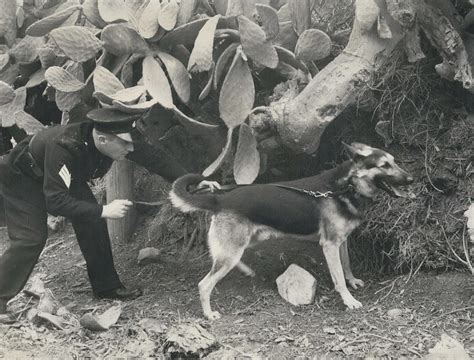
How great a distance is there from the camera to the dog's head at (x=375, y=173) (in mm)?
4926

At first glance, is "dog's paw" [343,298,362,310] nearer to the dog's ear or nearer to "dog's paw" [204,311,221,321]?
"dog's paw" [204,311,221,321]

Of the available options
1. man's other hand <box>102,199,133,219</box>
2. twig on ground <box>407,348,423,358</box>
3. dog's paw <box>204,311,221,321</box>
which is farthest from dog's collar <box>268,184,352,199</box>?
twig on ground <box>407,348,423,358</box>

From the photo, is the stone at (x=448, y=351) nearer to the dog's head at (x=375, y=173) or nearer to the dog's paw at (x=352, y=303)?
the dog's paw at (x=352, y=303)

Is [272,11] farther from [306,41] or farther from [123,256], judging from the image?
[123,256]

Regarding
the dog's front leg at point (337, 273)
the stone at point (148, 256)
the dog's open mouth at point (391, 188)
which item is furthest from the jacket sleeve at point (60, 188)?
the dog's open mouth at point (391, 188)

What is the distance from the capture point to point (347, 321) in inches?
185

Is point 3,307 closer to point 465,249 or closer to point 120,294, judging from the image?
point 120,294

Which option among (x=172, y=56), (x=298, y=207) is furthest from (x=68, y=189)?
(x=298, y=207)

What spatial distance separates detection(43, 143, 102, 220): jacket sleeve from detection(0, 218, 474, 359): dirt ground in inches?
35.2

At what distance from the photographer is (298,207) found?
5.05 m

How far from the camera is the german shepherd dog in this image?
496 centimetres

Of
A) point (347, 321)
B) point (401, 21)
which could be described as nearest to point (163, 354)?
point (347, 321)

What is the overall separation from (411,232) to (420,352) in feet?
4.35

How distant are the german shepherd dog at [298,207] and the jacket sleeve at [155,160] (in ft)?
1.02
